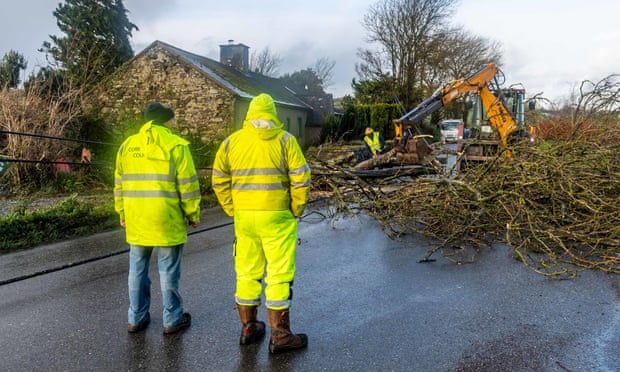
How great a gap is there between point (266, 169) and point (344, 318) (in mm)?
1611

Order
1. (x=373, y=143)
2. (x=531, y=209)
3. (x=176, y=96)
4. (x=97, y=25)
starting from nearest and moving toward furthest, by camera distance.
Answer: (x=531, y=209), (x=373, y=143), (x=176, y=96), (x=97, y=25)

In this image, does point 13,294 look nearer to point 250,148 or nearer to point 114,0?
point 250,148

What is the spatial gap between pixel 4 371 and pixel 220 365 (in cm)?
147

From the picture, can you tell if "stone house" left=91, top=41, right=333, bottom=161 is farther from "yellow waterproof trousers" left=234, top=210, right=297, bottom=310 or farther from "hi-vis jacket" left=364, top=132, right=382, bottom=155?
"yellow waterproof trousers" left=234, top=210, right=297, bottom=310

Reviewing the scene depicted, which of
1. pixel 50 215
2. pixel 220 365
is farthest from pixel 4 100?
pixel 220 365

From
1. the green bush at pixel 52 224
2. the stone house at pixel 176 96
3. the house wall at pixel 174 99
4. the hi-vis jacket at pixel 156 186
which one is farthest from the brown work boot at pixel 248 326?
the house wall at pixel 174 99

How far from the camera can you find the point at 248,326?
143 inches

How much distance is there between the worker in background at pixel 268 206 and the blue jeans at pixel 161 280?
0.57m

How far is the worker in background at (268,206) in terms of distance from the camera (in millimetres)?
3455

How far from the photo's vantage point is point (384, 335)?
3.84m

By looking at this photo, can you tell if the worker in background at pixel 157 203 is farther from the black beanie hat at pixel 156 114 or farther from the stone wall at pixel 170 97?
the stone wall at pixel 170 97

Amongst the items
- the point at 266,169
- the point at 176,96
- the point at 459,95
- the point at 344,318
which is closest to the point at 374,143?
the point at 459,95

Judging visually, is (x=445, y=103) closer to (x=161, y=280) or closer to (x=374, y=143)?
(x=374, y=143)

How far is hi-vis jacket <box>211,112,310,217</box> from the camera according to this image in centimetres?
346
